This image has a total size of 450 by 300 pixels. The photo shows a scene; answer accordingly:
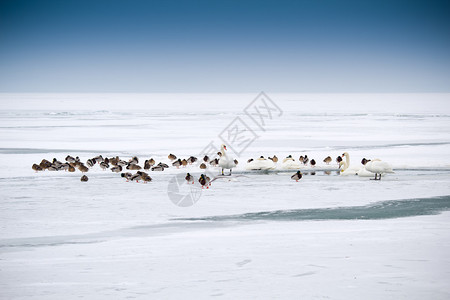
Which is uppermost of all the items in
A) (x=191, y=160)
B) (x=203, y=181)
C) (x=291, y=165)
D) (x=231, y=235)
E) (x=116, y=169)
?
(x=191, y=160)

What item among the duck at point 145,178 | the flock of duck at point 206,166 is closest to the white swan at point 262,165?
the flock of duck at point 206,166

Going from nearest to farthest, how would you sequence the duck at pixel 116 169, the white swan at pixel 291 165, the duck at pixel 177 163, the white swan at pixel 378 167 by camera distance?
the white swan at pixel 378 167 → the duck at pixel 116 169 → the white swan at pixel 291 165 → the duck at pixel 177 163

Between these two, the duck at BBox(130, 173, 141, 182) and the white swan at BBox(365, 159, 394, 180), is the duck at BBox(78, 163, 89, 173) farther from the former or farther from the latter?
the white swan at BBox(365, 159, 394, 180)

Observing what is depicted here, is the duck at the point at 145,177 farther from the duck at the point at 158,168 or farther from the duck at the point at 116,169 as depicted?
the duck at the point at 158,168

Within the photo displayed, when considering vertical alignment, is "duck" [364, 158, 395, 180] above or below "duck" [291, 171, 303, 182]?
above

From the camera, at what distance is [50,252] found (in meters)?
7.81

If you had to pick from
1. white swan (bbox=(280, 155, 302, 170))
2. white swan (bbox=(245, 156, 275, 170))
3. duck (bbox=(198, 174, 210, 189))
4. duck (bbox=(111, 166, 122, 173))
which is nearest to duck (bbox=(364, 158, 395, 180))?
white swan (bbox=(280, 155, 302, 170))

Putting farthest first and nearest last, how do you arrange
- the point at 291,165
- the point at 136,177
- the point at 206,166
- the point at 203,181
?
the point at 206,166 → the point at 291,165 → the point at 136,177 → the point at 203,181

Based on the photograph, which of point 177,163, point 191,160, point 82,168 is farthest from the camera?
point 191,160

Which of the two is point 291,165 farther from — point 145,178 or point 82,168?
point 82,168

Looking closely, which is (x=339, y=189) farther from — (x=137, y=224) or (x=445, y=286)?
(x=445, y=286)

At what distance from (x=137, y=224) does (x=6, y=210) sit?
2.72 meters

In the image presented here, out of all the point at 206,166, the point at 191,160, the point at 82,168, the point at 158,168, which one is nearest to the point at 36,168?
the point at 82,168

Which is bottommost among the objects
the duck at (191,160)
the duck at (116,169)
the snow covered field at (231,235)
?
the snow covered field at (231,235)
